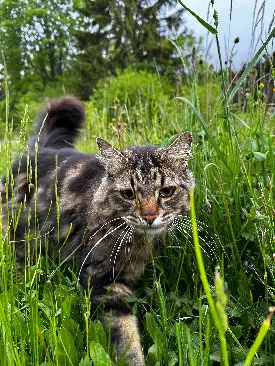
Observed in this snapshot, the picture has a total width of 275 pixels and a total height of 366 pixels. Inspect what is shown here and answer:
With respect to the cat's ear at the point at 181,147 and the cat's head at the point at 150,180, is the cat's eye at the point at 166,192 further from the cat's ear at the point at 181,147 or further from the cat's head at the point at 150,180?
the cat's ear at the point at 181,147

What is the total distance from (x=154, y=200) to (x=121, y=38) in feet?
81.1

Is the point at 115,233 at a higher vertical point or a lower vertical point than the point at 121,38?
→ lower

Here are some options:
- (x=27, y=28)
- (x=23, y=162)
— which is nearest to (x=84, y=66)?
(x=27, y=28)

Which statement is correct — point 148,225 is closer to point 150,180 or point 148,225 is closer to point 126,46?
point 150,180

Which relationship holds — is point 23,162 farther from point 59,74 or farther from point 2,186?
point 59,74

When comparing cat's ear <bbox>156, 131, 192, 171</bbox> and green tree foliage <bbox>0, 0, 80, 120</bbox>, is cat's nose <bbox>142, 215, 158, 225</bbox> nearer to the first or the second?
cat's ear <bbox>156, 131, 192, 171</bbox>

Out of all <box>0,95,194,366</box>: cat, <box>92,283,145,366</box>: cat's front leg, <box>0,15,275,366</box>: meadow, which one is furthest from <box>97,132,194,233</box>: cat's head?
<box>92,283,145,366</box>: cat's front leg

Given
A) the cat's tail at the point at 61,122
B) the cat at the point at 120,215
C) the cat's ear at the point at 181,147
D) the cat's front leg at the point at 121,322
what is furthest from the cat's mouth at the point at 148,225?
the cat's tail at the point at 61,122

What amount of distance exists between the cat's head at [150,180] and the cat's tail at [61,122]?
1147 mm

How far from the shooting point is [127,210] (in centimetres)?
202

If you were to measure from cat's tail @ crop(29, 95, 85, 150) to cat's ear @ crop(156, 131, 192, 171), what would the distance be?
1274 millimetres

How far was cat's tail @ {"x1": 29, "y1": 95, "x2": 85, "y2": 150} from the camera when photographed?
10.6ft

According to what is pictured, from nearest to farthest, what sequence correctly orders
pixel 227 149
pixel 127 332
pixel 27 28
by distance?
1. pixel 127 332
2. pixel 227 149
3. pixel 27 28

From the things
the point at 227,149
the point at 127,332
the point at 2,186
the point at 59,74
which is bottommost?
the point at 127,332
